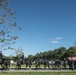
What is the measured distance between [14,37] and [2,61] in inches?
607

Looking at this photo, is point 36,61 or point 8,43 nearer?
point 8,43

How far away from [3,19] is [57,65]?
20980 mm

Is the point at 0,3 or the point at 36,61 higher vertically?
the point at 0,3

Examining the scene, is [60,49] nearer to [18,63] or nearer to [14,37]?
[18,63]

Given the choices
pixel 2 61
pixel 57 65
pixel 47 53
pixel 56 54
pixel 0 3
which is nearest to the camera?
pixel 0 3

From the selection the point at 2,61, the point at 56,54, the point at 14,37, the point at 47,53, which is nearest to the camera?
the point at 14,37

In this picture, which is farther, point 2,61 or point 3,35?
point 2,61

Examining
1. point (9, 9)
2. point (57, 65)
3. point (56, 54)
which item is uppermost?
point (56, 54)

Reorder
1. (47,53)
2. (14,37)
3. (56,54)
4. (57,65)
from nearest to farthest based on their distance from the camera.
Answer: (14,37)
(57,65)
(56,54)
(47,53)

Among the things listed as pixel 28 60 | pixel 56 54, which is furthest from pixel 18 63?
pixel 56 54

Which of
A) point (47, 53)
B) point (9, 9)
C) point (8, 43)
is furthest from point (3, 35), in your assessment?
point (47, 53)

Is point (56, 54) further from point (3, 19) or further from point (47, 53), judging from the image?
point (3, 19)

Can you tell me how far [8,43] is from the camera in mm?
19516

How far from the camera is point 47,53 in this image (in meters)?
187
